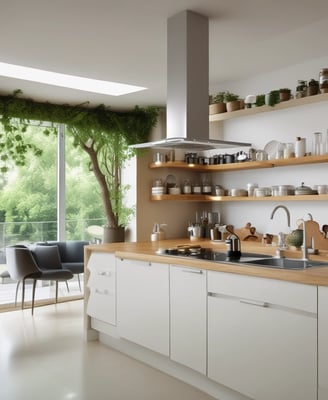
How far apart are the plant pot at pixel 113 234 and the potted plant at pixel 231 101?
224cm

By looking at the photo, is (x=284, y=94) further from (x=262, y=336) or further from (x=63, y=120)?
(x=63, y=120)

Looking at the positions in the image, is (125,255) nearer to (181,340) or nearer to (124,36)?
(181,340)

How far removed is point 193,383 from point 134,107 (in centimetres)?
386

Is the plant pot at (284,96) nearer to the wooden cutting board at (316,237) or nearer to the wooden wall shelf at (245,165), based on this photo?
the wooden wall shelf at (245,165)

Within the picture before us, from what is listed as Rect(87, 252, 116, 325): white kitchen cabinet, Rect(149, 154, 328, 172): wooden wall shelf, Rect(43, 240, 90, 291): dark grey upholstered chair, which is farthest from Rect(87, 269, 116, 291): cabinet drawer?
Rect(149, 154, 328, 172): wooden wall shelf

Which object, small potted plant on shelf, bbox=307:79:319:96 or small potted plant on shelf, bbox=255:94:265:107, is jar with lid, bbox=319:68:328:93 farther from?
small potted plant on shelf, bbox=255:94:265:107

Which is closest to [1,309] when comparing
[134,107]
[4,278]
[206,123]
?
[4,278]

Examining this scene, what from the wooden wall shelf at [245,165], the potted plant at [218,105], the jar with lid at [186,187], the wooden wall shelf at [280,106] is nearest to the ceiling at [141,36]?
the potted plant at [218,105]

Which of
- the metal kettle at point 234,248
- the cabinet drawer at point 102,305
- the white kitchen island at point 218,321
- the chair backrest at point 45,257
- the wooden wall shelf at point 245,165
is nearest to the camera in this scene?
the white kitchen island at point 218,321

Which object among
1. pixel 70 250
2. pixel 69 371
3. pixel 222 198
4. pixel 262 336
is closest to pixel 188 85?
pixel 262 336

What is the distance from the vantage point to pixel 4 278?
5852mm

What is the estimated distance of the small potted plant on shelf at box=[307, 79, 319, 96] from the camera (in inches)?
165

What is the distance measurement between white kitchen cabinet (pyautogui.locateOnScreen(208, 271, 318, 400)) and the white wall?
194cm

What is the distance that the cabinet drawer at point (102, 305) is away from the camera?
4.04m
